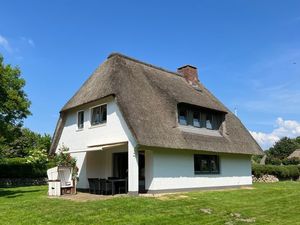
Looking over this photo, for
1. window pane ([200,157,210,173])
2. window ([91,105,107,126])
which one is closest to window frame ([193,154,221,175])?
window pane ([200,157,210,173])

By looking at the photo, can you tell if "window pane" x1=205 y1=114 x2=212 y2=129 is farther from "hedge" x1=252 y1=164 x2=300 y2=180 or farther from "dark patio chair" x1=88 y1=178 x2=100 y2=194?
"hedge" x1=252 y1=164 x2=300 y2=180

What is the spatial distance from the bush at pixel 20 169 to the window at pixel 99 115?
1122cm

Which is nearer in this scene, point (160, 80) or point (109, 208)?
point (109, 208)

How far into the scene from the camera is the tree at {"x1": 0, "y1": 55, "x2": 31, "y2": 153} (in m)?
23.1

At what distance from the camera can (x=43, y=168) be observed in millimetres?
33062

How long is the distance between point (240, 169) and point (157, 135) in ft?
34.3

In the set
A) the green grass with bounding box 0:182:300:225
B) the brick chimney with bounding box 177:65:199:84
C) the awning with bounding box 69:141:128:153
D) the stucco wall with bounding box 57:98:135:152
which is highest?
the brick chimney with bounding box 177:65:199:84

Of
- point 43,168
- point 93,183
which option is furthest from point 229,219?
point 43,168

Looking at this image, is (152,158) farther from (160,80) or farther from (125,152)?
(160,80)

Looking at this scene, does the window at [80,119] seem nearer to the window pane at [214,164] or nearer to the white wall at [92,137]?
the white wall at [92,137]

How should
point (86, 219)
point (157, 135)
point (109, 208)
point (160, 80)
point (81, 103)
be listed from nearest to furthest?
point (86, 219)
point (109, 208)
point (157, 135)
point (81, 103)
point (160, 80)

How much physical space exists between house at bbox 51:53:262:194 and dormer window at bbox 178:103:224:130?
0.07 m

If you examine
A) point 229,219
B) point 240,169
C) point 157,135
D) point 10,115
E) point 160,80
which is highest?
point 160,80

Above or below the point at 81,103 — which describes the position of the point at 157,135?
below
